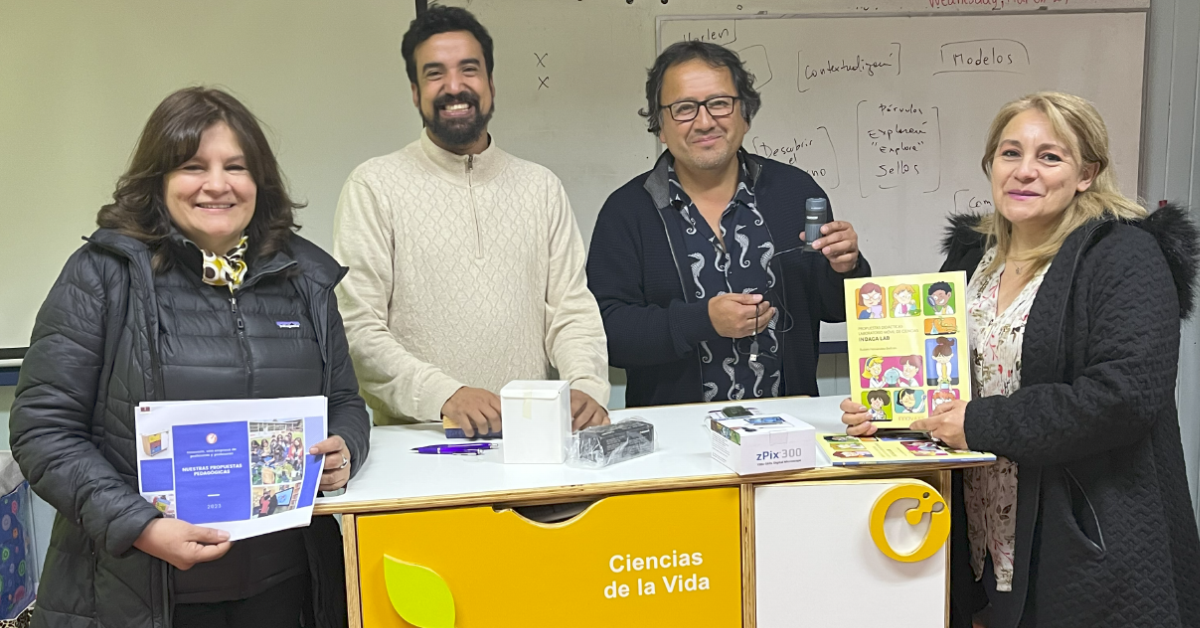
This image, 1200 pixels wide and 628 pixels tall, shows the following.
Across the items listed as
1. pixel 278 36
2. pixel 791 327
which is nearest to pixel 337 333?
pixel 791 327

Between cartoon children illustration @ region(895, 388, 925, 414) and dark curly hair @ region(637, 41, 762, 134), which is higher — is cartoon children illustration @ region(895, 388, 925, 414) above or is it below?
below

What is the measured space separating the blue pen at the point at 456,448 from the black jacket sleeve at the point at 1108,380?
3.35 feet

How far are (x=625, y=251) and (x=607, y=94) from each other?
84 centimetres

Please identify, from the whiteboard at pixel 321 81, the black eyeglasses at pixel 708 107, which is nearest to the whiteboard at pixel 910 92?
the whiteboard at pixel 321 81

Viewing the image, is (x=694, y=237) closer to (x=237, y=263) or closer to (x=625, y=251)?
(x=625, y=251)

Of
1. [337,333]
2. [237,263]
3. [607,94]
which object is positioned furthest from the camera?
[607,94]

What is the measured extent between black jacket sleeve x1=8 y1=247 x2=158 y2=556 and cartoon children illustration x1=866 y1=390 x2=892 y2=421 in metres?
1.42

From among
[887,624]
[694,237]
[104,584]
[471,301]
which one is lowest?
[887,624]

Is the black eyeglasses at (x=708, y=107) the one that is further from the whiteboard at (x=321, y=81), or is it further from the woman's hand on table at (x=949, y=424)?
the woman's hand on table at (x=949, y=424)

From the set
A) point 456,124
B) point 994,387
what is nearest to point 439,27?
point 456,124

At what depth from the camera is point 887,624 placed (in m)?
1.75

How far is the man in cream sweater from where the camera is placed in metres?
2.06

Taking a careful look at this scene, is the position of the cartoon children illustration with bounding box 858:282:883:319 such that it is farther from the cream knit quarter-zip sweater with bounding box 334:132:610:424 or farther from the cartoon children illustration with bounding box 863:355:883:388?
the cream knit quarter-zip sweater with bounding box 334:132:610:424

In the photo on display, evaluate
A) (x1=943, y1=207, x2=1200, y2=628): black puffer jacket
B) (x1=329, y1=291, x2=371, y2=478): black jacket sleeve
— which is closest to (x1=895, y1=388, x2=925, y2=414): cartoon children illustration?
(x1=943, y1=207, x2=1200, y2=628): black puffer jacket
